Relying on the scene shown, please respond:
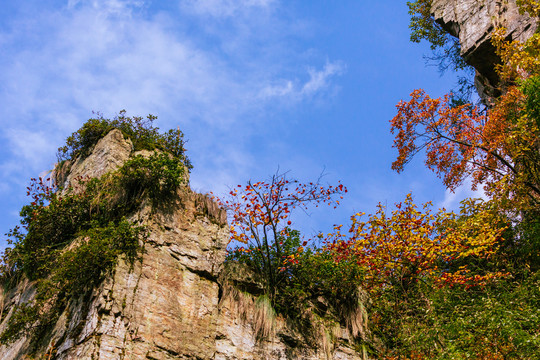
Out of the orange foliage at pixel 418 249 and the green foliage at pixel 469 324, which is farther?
the orange foliage at pixel 418 249

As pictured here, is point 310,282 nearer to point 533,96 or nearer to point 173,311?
point 173,311

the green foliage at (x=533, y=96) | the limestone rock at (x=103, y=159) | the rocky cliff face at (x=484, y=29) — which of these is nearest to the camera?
the green foliage at (x=533, y=96)

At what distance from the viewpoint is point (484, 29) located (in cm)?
1911

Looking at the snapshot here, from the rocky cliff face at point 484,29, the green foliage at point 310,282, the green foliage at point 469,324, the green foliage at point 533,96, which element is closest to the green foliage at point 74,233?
the green foliage at point 310,282

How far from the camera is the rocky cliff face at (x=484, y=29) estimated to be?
1809 centimetres

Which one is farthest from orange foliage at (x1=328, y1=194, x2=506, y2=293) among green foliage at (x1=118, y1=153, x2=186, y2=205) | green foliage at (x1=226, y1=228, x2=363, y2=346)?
green foliage at (x1=118, y1=153, x2=186, y2=205)

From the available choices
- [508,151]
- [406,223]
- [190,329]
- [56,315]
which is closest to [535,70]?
[508,151]

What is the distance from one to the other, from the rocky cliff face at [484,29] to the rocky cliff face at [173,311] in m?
13.0

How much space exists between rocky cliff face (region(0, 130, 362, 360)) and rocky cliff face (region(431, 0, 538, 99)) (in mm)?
12994

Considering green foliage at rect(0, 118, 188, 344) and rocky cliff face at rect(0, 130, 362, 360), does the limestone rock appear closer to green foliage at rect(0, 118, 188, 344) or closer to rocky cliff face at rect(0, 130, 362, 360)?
green foliage at rect(0, 118, 188, 344)

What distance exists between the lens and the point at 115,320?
30.2ft

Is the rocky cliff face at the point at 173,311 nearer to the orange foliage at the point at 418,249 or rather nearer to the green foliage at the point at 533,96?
the orange foliage at the point at 418,249

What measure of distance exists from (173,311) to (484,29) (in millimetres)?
16550

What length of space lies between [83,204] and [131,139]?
11.3ft
